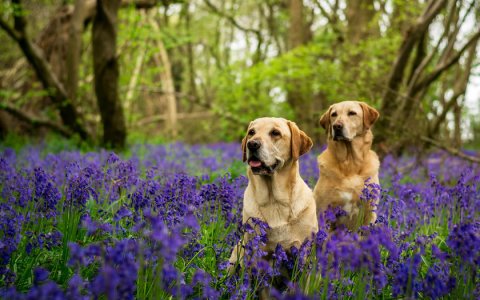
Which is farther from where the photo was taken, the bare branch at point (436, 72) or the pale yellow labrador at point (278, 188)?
the bare branch at point (436, 72)

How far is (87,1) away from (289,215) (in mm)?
10255

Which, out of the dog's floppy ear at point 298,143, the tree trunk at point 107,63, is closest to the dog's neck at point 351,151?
the dog's floppy ear at point 298,143

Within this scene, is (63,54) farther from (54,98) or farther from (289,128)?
(289,128)

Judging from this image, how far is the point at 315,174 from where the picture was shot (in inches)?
264

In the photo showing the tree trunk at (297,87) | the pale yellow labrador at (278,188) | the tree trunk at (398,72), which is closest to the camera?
the pale yellow labrador at (278,188)

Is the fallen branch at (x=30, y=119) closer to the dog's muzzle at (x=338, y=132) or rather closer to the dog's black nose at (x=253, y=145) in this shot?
the dog's muzzle at (x=338, y=132)

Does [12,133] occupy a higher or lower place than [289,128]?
lower

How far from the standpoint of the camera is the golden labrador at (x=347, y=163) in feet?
13.9

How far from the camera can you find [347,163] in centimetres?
451

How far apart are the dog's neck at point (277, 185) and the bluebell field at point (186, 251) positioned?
26 cm

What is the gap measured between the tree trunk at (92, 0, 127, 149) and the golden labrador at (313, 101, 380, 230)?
586 cm

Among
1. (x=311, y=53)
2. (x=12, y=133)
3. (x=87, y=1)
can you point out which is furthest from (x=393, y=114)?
(x=12, y=133)

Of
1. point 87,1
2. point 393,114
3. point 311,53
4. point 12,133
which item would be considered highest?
point 87,1

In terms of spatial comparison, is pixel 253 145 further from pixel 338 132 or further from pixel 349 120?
pixel 349 120
